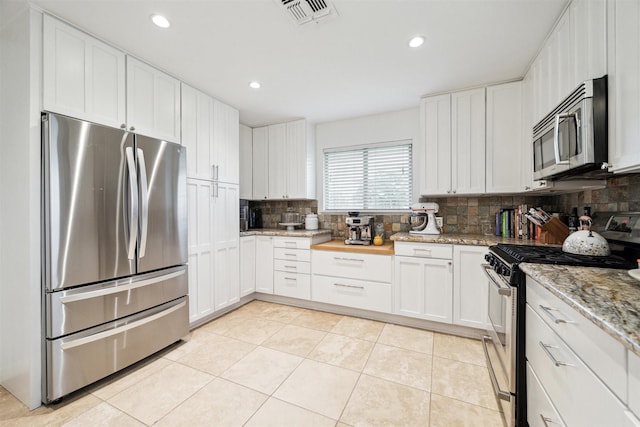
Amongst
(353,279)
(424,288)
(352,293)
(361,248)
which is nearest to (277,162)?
(361,248)

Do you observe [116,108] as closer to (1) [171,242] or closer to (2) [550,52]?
(1) [171,242]

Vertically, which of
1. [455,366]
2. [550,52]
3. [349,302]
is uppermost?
[550,52]

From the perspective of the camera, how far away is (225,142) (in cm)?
298

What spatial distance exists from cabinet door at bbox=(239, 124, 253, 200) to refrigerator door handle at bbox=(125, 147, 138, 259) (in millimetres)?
1859

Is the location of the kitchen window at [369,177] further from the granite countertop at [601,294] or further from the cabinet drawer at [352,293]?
the granite countertop at [601,294]

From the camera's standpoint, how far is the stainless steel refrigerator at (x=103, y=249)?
1.58m

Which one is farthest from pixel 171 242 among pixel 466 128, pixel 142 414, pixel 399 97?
pixel 466 128

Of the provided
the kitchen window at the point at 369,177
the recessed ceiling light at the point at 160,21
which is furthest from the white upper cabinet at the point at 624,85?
the recessed ceiling light at the point at 160,21

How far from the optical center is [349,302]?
2.92 meters

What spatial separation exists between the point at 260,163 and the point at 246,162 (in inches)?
7.9

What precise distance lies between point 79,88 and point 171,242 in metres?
1.24

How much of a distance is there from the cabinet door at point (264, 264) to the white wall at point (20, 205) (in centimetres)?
205

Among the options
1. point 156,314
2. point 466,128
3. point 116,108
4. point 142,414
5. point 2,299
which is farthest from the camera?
point 466,128

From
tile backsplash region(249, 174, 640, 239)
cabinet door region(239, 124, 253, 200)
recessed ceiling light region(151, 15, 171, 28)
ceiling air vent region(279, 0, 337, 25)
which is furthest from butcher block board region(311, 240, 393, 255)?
recessed ceiling light region(151, 15, 171, 28)
